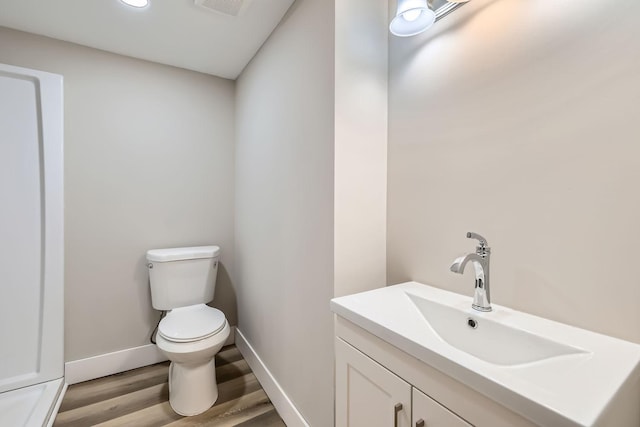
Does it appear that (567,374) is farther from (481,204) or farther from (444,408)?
(481,204)

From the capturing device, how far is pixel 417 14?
1140 millimetres

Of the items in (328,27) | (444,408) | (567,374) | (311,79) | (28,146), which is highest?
(328,27)

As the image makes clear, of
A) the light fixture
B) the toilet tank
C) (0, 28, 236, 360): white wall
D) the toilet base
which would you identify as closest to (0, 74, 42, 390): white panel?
(0, 28, 236, 360): white wall

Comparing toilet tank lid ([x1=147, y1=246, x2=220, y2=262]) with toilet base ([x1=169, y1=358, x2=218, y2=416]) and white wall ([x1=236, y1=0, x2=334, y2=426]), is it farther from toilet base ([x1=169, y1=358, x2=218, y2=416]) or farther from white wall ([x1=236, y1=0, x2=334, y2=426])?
toilet base ([x1=169, y1=358, x2=218, y2=416])

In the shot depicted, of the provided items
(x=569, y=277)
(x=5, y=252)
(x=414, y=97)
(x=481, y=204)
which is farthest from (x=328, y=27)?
(x=5, y=252)

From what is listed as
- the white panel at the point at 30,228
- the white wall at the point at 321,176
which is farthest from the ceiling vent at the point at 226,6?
the white panel at the point at 30,228

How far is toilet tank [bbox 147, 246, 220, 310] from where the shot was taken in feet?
6.42

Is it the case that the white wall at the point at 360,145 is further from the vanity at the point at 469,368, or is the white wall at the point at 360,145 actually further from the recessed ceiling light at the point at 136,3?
the recessed ceiling light at the point at 136,3

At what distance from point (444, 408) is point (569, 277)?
0.54 meters

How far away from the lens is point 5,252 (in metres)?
1.72

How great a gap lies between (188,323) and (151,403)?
20.2 inches

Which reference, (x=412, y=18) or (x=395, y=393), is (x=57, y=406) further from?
(x=412, y=18)

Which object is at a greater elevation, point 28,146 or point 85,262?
point 28,146

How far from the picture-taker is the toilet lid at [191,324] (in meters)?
1.60
